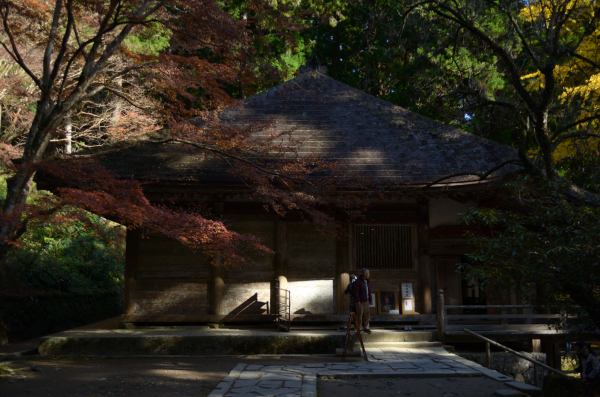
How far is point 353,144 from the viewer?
538 inches

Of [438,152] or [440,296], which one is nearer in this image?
[440,296]

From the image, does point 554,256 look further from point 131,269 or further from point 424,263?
point 131,269

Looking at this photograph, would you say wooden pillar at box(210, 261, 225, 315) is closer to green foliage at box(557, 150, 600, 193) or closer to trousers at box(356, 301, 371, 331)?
trousers at box(356, 301, 371, 331)

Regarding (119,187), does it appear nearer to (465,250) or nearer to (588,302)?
(588,302)

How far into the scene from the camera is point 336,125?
1452 cm

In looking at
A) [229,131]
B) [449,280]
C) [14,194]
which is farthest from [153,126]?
[449,280]

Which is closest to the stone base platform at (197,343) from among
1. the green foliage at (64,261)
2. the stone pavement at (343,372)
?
the stone pavement at (343,372)

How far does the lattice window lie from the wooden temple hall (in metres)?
0.03

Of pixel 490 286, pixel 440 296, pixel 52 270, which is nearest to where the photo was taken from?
pixel 490 286

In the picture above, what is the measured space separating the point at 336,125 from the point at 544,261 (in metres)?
9.27

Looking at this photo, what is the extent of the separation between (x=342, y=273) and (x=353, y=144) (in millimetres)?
3556

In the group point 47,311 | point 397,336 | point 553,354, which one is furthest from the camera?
point 47,311

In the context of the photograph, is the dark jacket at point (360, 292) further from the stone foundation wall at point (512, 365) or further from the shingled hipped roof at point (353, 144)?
the stone foundation wall at point (512, 365)

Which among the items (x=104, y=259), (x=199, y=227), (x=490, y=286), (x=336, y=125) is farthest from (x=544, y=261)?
(x=104, y=259)
